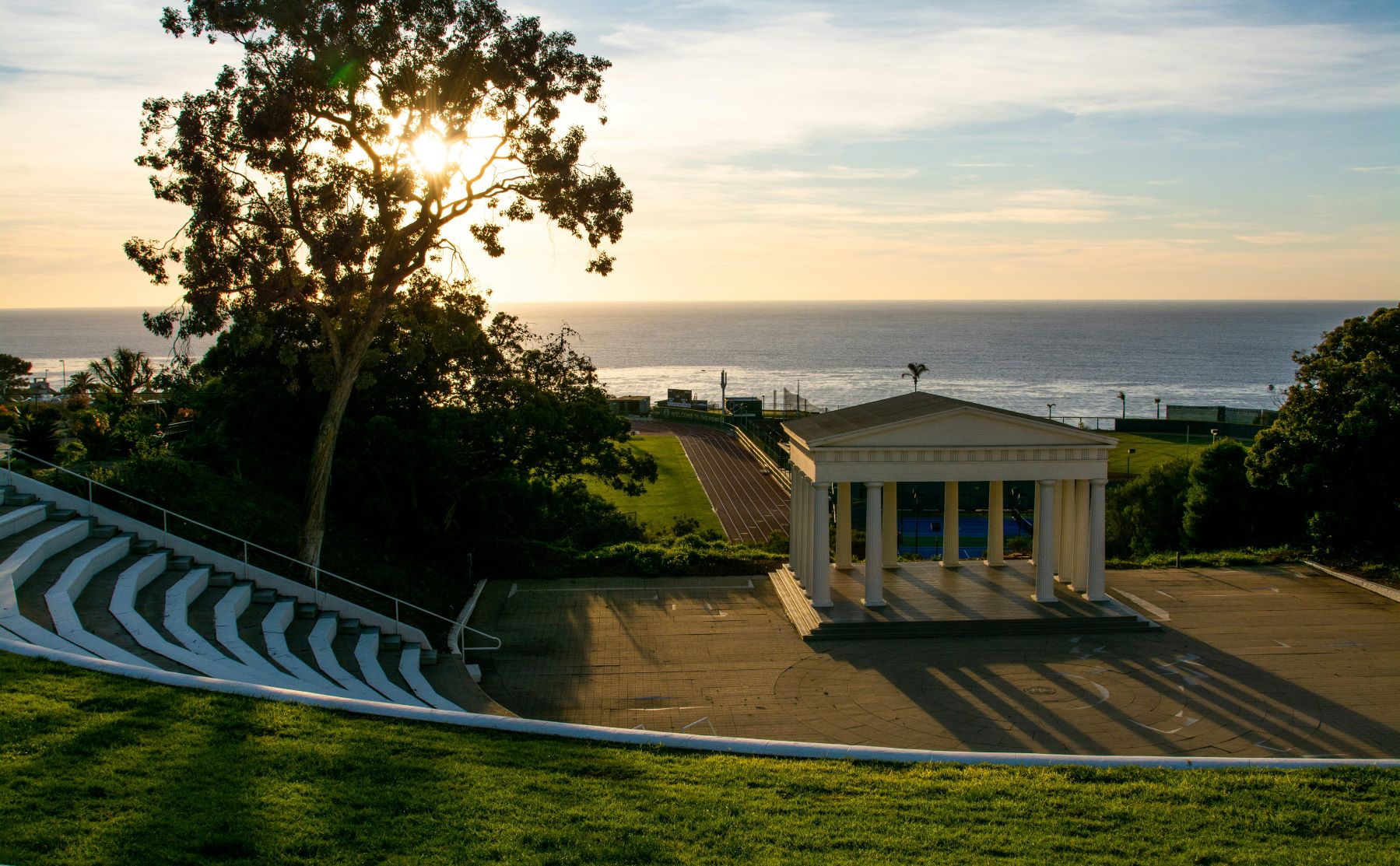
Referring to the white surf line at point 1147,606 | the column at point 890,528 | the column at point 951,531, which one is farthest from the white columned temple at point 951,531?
the white surf line at point 1147,606

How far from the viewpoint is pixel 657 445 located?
80750mm

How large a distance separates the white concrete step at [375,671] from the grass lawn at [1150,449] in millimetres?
53515

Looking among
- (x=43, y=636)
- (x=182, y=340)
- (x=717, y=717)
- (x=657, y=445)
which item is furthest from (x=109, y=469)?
(x=657, y=445)

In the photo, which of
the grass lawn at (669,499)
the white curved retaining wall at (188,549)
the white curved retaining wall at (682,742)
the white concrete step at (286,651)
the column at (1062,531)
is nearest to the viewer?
the white curved retaining wall at (682,742)

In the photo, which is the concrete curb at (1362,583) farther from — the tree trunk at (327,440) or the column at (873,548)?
the tree trunk at (327,440)

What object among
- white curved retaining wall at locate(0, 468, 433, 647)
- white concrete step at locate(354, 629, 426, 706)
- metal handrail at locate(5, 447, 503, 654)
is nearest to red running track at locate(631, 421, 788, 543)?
metal handrail at locate(5, 447, 503, 654)

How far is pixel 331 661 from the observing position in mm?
18500

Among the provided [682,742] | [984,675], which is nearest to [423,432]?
[984,675]

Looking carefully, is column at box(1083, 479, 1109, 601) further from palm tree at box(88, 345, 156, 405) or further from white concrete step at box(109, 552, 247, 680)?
palm tree at box(88, 345, 156, 405)

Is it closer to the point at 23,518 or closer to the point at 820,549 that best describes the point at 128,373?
the point at 23,518

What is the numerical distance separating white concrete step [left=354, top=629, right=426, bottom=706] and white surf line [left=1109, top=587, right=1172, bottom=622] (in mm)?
19649

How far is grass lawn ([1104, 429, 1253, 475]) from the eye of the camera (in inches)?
2751

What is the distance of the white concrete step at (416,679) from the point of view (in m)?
17.9

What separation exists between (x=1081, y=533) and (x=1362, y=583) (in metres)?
9.22
